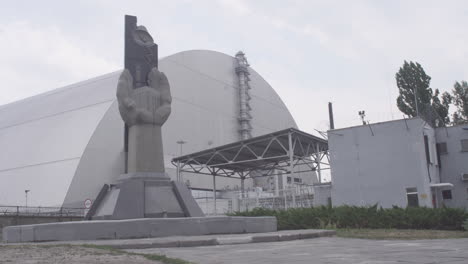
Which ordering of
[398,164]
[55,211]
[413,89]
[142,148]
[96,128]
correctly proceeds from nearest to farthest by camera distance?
1. [142,148]
2. [398,164]
3. [55,211]
4. [96,128]
5. [413,89]

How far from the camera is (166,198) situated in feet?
52.3

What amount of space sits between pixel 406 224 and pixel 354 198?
52.4ft

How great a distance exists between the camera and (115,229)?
12.8 m

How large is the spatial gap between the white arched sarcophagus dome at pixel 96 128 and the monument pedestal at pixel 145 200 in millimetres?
26333

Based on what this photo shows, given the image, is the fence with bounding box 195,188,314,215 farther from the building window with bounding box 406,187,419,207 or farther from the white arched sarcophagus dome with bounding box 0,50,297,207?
the building window with bounding box 406,187,419,207

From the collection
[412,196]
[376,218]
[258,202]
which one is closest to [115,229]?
[376,218]

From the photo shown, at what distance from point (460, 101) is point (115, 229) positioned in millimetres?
52841

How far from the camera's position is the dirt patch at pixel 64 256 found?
24.4ft

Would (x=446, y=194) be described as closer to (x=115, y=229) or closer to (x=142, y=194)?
(x=142, y=194)

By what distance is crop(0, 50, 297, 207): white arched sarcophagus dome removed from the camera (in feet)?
139

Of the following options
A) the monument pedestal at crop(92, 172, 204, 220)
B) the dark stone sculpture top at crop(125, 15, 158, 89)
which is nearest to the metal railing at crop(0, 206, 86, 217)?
the dark stone sculpture top at crop(125, 15, 158, 89)

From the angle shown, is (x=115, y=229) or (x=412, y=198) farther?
(x=412, y=198)

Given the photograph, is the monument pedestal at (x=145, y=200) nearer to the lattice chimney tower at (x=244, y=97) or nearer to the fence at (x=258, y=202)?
the fence at (x=258, y=202)

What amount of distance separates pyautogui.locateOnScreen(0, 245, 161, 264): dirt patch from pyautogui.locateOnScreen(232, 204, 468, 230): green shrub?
10.7m
